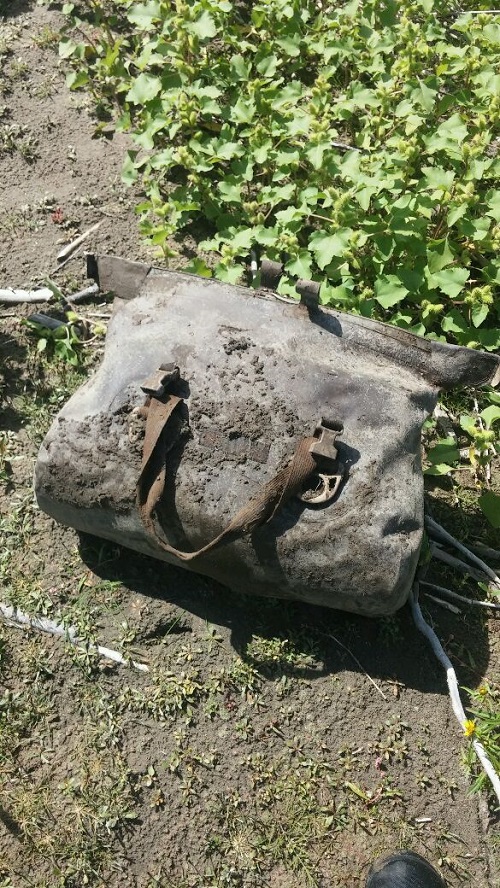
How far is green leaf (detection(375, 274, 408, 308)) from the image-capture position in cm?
313

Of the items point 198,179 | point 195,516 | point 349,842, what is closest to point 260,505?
point 195,516

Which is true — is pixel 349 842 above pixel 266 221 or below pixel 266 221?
below

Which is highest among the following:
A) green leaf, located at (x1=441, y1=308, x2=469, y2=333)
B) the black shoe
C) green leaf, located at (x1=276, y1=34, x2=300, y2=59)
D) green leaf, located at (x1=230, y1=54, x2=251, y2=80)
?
green leaf, located at (x1=276, y1=34, x2=300, y2=59)

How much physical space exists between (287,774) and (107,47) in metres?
3.98

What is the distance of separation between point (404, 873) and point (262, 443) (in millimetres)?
1634

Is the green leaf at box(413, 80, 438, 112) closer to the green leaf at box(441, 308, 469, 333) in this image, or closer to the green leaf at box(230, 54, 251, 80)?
the green leaf at box(230, 54, 251, 80)

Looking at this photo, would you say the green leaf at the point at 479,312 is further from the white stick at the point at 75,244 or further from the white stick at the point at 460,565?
the white stick at the point at 75,244

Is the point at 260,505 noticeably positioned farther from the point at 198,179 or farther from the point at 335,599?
the point at 198,179

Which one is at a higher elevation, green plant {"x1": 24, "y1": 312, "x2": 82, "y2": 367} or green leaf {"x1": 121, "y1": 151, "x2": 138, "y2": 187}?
green leaf {"x1": 121, "y1": 151, "x2": 138, "y2": 187}

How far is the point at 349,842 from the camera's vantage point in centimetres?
258

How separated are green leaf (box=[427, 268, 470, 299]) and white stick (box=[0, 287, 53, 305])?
1959mm

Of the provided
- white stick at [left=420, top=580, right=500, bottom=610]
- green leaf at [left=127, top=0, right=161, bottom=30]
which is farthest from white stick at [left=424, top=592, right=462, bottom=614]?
green leaf at [left=127, top=0, right=161, bottom=30]

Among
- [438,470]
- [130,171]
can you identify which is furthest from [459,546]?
[130,171]

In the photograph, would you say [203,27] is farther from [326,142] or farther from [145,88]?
[326,142]
